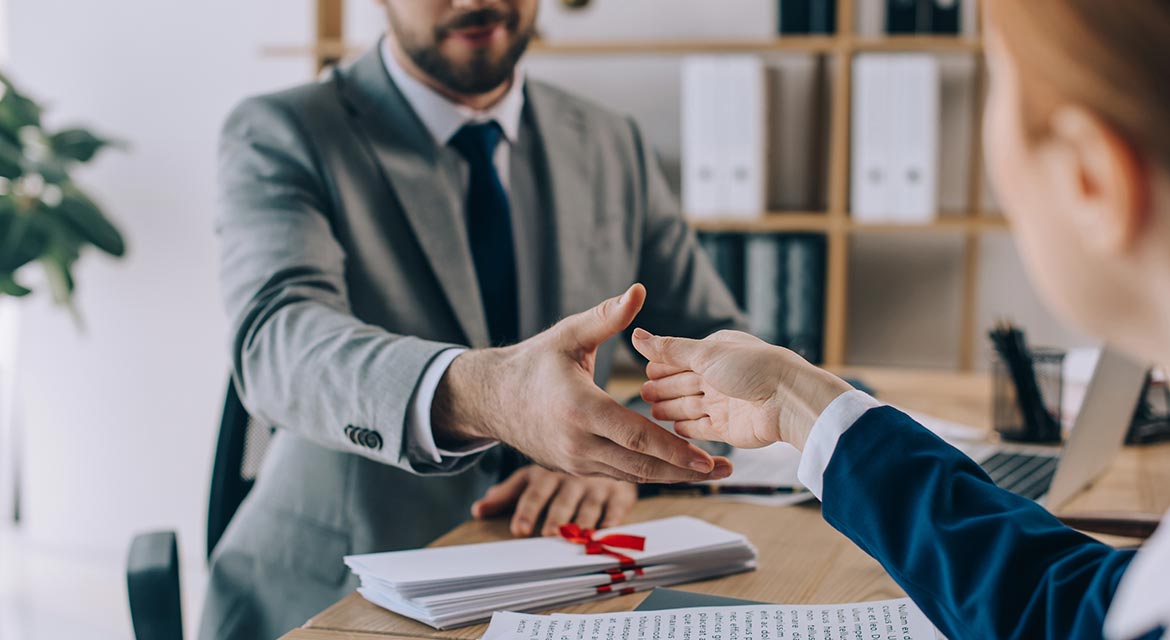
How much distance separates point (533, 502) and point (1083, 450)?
2.16 feet

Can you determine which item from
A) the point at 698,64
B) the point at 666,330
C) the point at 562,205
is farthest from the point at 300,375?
the point at 698,64

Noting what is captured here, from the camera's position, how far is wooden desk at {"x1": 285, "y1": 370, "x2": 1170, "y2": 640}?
3.34ft

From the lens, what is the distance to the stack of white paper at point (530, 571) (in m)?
1.02

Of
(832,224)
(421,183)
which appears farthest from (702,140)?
(421,183)

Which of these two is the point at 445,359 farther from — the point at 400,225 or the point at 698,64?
the point at 698,64

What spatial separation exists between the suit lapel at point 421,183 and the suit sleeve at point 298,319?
11 cm

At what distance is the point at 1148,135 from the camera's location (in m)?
0.50

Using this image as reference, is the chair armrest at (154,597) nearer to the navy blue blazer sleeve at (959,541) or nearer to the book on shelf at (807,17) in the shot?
the navy blue blazer sleeve at (959,541)

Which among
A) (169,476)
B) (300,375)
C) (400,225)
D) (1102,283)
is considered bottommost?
(169,476)

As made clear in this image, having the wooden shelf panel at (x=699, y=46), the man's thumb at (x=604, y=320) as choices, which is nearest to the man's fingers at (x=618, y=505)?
the man's thumb at (x=604, y=320)

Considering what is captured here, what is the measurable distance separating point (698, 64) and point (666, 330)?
2.99ft

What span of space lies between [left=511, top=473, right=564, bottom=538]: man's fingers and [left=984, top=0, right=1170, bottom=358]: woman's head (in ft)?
2.66

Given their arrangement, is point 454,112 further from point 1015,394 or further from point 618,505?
point 1015,394

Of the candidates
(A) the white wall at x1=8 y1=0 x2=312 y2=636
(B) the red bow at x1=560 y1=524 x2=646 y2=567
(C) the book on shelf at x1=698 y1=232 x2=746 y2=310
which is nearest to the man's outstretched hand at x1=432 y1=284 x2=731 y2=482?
(B) the red bow at x1=560 y1=524 x2=646 y2=567
